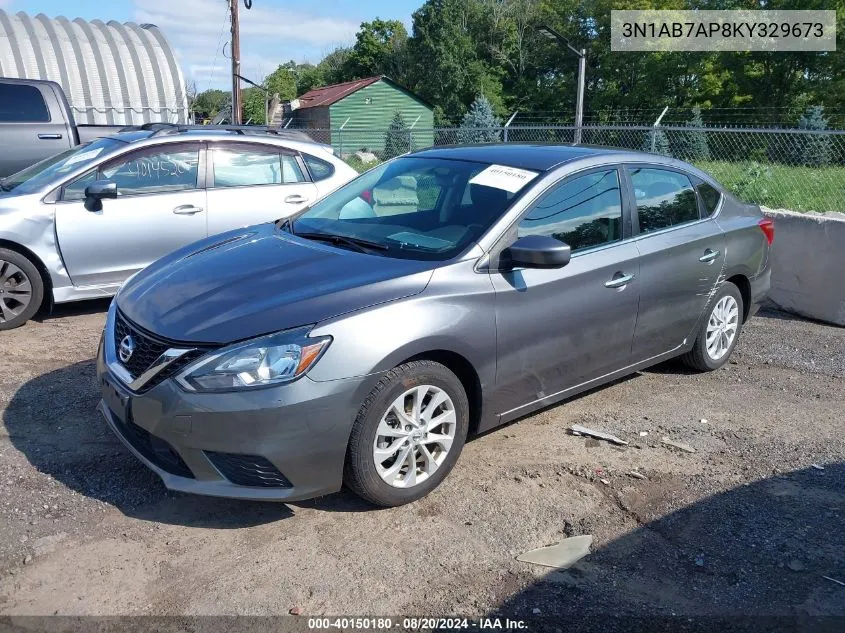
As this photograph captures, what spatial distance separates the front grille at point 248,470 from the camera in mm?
3256

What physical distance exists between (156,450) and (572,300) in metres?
2.28

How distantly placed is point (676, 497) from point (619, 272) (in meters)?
1.34

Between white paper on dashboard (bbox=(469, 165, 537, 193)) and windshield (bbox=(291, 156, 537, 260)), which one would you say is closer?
windshield (bbox=(291, 156, 537, 260))

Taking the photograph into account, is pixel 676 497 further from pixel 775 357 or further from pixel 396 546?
pixel 775 357

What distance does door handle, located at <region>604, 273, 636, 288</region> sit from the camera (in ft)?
14.6

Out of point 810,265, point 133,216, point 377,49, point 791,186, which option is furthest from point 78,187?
point 377,49

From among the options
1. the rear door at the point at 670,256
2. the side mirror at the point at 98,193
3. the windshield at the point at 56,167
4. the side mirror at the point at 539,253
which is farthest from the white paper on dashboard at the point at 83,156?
the rear door at the point at 670,256

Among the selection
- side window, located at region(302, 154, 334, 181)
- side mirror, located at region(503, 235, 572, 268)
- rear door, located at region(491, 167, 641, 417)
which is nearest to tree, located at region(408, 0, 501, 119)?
side window, located at region(302, 154, 334, 181)

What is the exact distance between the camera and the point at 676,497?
154 inches

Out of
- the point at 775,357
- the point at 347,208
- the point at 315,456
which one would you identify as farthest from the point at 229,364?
the point at 775,357

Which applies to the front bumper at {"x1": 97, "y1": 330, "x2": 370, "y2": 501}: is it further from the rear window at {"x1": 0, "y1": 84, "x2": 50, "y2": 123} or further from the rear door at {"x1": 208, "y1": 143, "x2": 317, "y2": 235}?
the rear window at {"x1": 0, "y1": 84, "x2": 50, "y2": 123}

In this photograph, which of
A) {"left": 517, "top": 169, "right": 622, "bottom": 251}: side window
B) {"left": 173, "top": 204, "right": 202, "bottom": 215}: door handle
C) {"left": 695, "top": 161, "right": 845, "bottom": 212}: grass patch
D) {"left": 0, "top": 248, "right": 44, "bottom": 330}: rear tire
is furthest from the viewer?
{"left": 695, "top": 161, "right": 845, "bottom": 212}: grass patch

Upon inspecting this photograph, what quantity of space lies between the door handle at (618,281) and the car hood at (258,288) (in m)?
1.20

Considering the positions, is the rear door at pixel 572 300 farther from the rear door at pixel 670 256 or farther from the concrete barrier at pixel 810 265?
the concrete barrier at pixel 810 265
